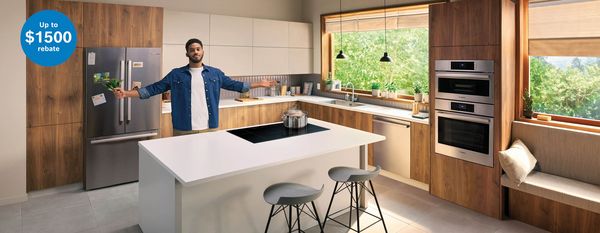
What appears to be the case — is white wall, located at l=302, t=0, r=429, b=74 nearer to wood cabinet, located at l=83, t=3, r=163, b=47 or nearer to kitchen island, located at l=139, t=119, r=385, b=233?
wood cabinet, located at l=83, t=3, r=163, b=47

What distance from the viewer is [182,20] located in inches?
203

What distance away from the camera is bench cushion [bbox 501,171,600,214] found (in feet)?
9.68

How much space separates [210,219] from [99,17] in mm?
2857

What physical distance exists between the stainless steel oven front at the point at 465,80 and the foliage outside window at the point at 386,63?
1083mm

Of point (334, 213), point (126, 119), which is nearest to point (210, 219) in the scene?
point (334, 213)

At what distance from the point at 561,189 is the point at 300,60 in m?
4.30

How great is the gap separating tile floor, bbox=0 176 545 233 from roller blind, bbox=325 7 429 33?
85.3 inches

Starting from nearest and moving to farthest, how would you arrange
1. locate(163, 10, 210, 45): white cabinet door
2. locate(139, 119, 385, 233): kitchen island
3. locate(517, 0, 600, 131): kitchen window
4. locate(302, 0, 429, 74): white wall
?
locate(139, 119, 385, 233): kitchen island → locate(517, 0, 600, 131): kitchen window → locate(163, 10, 210, 45): white cabinet door → locate(302, 0, 429, 74): white wall

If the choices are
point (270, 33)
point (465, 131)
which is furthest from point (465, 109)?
point (270, 33)

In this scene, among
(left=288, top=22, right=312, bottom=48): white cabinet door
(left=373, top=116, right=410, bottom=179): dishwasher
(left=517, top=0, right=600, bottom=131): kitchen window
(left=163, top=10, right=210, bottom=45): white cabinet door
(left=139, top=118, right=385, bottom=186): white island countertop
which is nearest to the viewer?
(left=139, top=118, right=385, bottom=186): white island countertop

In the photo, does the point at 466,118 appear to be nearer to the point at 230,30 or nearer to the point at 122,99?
the point at 230,30

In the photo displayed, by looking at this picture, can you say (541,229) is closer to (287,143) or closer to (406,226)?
(406,226)

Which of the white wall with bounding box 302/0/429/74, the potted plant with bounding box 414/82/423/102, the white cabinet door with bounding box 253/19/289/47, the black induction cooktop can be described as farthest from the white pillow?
the white cabinet door with bounding box 253/19/289/47

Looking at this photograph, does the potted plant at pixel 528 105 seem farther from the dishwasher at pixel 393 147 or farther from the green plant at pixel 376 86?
the green plant at pixel 376 86
